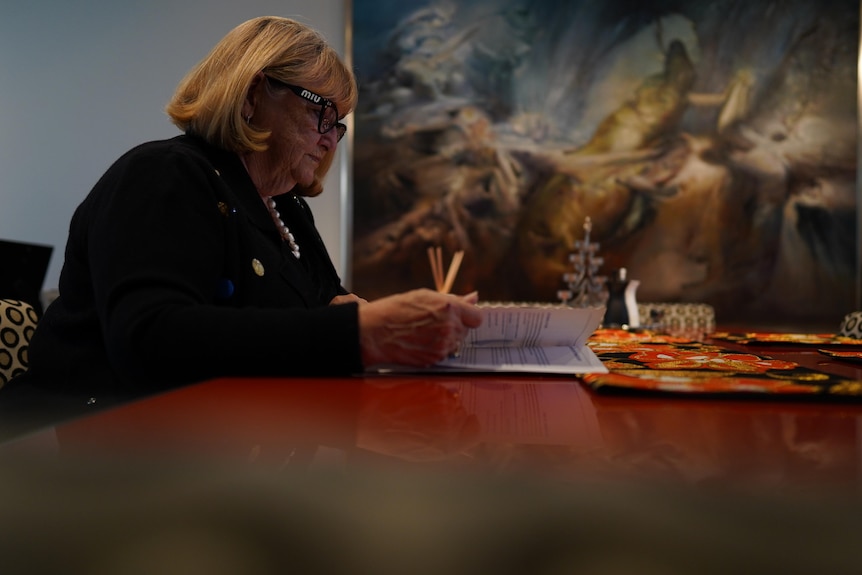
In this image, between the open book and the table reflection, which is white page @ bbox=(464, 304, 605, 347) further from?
the table reflection

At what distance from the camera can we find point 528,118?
11.7ft

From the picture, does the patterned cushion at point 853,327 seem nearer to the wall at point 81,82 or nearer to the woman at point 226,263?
the woman at point 226,263

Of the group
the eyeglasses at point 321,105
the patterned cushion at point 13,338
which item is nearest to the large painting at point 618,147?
the eyeglasses at point 321,105

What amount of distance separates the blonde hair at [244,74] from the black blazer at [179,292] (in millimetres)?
44

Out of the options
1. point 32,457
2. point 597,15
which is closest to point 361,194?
point 597,15

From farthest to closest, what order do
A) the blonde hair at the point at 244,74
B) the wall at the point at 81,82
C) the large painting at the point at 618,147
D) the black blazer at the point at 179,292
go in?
the wall at the point at 81,82, the large painting at the point at 618,147, the blonde hair at the point at 244,74, the black blazer at the point at 179,292

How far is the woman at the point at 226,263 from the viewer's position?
0.70 m

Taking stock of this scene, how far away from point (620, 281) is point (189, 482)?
199cm

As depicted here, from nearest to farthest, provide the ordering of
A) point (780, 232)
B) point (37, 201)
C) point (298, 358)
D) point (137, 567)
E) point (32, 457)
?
point (137, 567), point (32, 457), point (298, 358), point (780, 232), point (37, 201)

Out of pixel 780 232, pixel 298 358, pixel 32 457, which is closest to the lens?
pixel 32 457

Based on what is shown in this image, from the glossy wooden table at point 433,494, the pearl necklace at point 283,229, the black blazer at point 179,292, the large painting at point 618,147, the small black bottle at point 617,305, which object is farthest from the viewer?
the large painting at point 618,147

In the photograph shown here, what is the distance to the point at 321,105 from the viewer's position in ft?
4.03

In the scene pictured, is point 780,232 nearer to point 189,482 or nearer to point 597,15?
point 597,15

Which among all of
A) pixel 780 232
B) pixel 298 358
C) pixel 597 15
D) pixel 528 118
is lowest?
pixel 298 358
